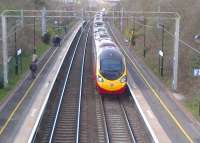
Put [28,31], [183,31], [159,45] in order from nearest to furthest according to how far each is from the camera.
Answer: [183,31] → [159,45] → [28,31]

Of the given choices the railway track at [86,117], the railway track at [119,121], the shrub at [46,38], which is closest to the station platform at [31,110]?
the railway track at [86,117]

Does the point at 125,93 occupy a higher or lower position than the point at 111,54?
lower

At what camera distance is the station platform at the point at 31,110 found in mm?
25609

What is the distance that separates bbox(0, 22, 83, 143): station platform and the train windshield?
3.83 meters

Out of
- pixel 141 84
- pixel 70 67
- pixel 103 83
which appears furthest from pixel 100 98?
pixel 70 67

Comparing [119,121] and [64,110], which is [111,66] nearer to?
[64,110]

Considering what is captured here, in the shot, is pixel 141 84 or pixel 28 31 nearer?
pixel 141 84

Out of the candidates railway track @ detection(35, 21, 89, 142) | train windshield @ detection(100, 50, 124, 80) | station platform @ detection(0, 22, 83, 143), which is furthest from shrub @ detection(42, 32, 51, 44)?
train windshield @ detection(100, 50, 124, 80)

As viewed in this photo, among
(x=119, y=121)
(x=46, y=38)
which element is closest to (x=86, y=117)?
(x=119, y=121)

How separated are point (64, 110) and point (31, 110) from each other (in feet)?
8.82

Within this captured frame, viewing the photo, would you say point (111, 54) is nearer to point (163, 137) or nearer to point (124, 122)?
point (124, 122)

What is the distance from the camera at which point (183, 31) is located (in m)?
48.5

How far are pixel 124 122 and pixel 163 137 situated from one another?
4.44 metres

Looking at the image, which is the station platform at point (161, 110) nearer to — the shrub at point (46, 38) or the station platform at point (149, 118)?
the station platform at point (149, 118)
